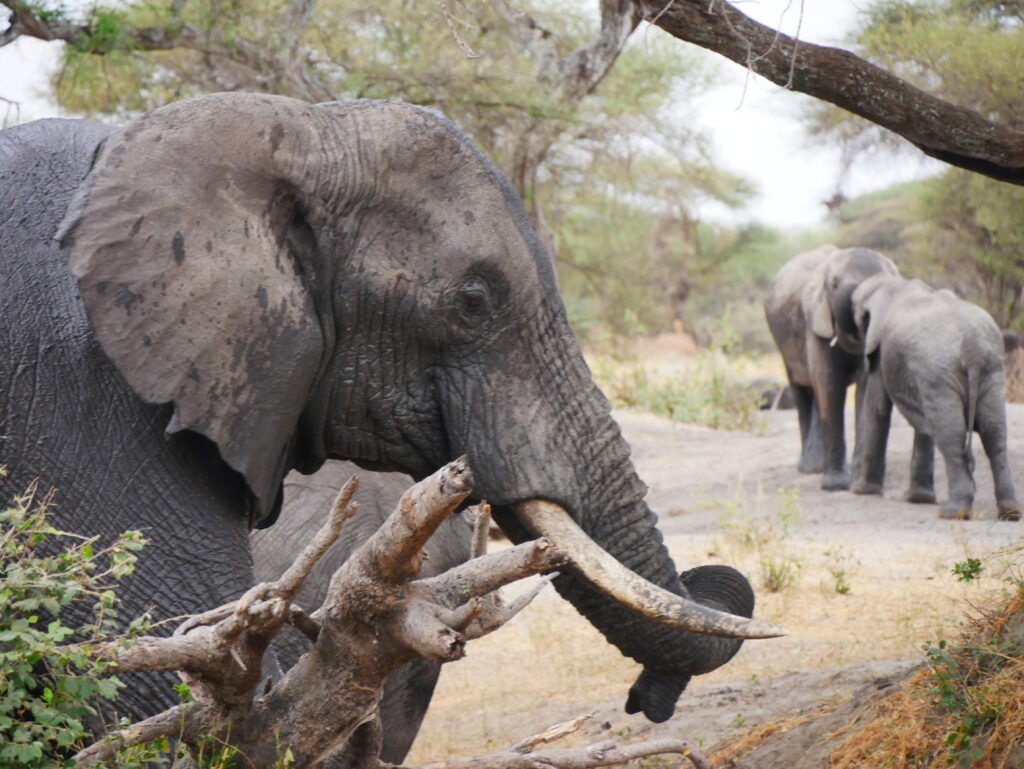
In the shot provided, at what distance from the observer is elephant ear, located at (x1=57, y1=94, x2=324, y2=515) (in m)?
3.08

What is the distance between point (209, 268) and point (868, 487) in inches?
336

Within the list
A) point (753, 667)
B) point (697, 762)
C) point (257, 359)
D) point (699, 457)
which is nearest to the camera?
point (257, 359)

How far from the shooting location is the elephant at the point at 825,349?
1151 centimetres

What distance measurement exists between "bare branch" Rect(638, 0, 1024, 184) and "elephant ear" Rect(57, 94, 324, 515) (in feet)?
5.20

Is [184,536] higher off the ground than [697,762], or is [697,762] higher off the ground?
[184,536]

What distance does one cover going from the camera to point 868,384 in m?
10.8

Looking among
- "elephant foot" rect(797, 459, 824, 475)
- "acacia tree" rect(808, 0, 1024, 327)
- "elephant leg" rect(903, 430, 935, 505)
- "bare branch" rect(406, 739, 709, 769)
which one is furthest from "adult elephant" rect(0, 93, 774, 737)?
"elephant foot" rect(797, 459, 824, 475)

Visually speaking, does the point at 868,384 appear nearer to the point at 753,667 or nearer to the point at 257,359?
the point at 753,667

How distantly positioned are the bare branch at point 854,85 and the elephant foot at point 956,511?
5056 millimetres

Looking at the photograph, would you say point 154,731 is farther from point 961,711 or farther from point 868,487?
point 868,487

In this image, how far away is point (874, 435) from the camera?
1077 centimetres

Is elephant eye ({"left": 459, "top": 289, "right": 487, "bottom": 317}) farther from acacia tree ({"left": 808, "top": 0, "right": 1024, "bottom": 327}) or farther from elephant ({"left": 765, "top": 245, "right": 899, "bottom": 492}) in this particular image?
elephant ({"left": 765, "top": 245, "right": 899, "bottom": 492})

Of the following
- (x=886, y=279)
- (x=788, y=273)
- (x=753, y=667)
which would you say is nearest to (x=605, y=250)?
(x=788, y=273)

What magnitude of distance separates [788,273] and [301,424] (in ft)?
34.7
